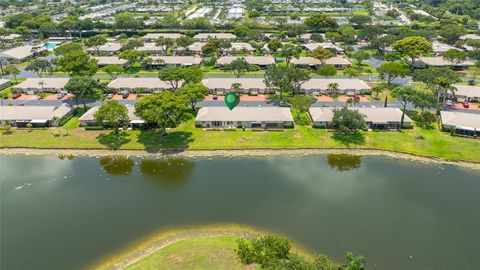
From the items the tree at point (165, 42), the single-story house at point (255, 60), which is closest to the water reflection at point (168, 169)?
the single-story house at point (255, 60)

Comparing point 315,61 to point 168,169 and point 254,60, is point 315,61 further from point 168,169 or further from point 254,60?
point 168,169

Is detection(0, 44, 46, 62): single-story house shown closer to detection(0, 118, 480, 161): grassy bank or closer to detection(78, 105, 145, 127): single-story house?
detection(0, 118, 480, 161): grassy bank

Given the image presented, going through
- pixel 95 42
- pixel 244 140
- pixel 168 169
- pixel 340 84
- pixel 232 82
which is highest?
pixel 95 42

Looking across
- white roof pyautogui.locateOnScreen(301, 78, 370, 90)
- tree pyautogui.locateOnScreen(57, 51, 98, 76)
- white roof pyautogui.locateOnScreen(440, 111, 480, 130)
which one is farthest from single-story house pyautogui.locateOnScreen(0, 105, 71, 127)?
white roof pyautogui.locateOnScreen(440, 111, 480, 130)

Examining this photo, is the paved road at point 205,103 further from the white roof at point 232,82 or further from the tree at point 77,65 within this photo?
the tree at point 77,65

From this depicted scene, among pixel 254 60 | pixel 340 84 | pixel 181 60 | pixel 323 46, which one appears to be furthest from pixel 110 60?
pixel 323 46

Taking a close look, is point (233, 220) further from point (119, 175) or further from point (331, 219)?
point (119, 175)

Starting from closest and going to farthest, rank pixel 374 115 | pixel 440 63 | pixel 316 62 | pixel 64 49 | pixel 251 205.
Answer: pixel 251 205 → pixel 374 115 → pixel 440 63 → pixel 64 49 → pixel 316 62
